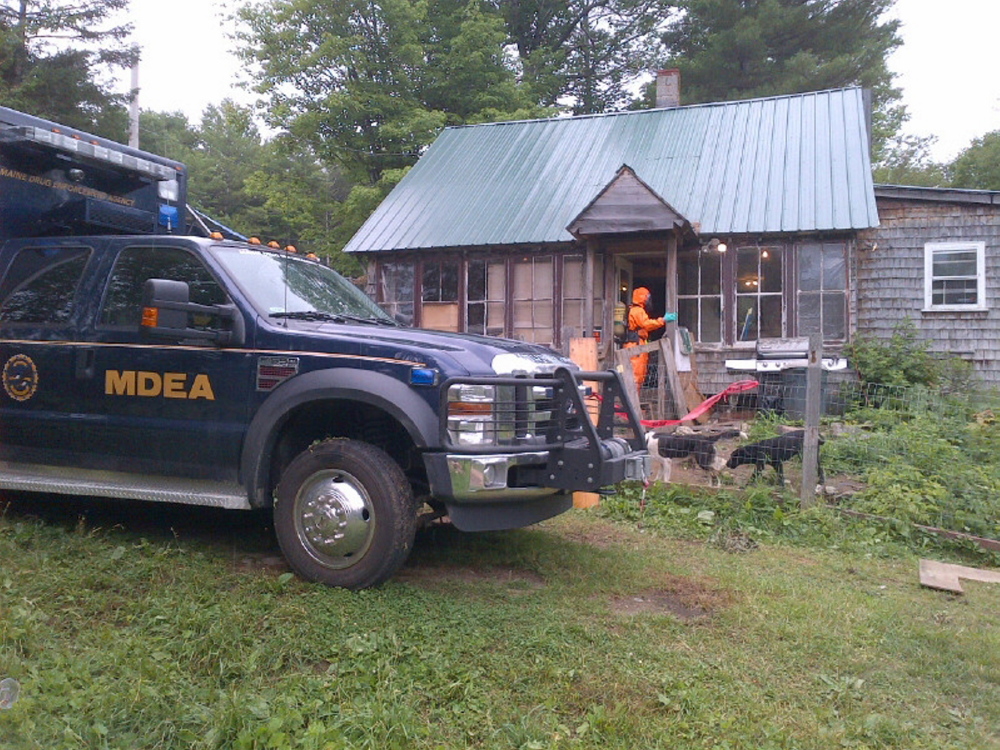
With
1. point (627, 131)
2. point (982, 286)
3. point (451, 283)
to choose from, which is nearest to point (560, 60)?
point (627, 131)

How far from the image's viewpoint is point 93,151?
5.91m

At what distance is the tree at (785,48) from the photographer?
85.9 feet

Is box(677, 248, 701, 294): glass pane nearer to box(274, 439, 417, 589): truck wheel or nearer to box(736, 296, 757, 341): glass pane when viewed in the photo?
box(736, 296, 757, 341): glass pane

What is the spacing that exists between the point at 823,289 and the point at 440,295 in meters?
6.92

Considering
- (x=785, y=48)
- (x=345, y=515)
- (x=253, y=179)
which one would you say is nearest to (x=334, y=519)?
(x=345, y=515)

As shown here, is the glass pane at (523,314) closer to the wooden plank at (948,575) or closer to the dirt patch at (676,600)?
the wooden plank at (948,575)

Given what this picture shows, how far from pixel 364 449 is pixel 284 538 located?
2.19 feet

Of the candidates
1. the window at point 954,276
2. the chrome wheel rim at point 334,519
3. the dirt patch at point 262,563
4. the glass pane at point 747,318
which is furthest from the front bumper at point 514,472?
the window at point 954,276

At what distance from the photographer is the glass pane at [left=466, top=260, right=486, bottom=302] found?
15477 mm

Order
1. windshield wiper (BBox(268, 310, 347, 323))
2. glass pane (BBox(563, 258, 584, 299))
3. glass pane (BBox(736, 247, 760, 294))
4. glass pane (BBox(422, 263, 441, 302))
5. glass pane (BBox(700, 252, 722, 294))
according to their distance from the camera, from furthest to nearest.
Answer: glass pane (BBox(422, 263, 441, 302))
glass pane (BBox(563, 258, 584, 299))
glass pane (BBox(700, 252, 722, 294))
glass pane (BBox(736, 247, 760, 294))
windshield wiper (BBox(268, 310, 347, 323))

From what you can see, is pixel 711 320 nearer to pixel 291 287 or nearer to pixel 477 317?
pixel 477 317

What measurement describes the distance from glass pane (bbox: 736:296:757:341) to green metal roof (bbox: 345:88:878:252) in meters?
1.22

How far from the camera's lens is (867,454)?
711 centimetres

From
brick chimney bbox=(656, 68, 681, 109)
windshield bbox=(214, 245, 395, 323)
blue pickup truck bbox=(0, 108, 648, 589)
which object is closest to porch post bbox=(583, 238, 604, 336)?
brick chimney bbox=(656, 68, 681, 109)
